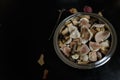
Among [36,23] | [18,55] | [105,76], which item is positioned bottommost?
[105,76]

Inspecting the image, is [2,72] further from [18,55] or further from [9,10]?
[9,10]

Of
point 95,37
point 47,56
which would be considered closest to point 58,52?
point 47,56

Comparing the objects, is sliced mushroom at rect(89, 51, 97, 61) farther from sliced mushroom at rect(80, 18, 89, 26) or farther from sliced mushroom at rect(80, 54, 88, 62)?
sliced mushroom at rect(80, 18, 89, 26)

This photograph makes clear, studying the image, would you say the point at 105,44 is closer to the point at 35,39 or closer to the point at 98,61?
the point at 98,61

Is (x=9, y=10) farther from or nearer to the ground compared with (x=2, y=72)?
farther from the ground

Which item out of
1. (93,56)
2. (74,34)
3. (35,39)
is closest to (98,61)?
(93,56)

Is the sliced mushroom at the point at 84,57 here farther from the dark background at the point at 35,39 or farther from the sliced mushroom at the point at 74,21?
the sliced mushroom at the point at 74,21

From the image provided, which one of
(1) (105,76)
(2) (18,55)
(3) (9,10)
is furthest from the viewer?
(3) (9,10)
